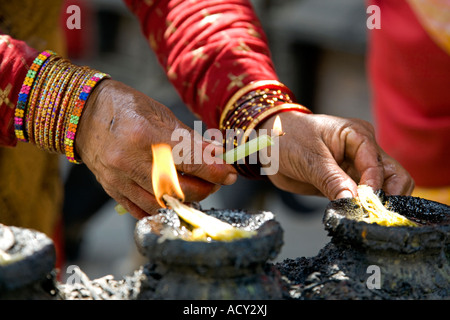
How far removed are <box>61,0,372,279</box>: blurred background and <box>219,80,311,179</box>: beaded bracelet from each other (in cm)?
228

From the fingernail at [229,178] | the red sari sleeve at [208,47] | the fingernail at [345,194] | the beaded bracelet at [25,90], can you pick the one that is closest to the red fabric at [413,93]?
the red sari sleeve at [208,47]

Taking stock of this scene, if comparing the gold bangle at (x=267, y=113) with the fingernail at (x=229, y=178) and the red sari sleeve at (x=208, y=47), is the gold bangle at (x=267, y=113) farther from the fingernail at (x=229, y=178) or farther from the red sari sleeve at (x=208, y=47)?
the fingernail at (x=229, y=178)

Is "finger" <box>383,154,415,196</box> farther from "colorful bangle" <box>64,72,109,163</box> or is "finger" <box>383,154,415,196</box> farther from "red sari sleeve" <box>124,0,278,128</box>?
"colorful bangle" <box>64,72,109,163</box>

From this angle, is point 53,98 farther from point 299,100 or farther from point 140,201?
point 299,100

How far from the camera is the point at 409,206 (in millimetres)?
1166

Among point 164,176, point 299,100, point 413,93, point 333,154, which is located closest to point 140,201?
point 164,176

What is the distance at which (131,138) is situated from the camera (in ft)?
4.46

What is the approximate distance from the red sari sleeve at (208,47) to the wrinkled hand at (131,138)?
1.27ft

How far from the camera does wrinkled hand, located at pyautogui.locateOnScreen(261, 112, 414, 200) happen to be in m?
1.50

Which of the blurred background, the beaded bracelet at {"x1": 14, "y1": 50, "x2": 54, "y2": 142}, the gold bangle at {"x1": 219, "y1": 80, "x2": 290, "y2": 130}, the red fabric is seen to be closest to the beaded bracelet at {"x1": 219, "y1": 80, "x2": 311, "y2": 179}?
the gold bangle at {"x1": 219, "y1": 80, "x2": 290, "y2": 130}

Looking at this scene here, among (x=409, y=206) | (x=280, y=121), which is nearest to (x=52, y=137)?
(x=280, y=121)

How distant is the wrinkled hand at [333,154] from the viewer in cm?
150

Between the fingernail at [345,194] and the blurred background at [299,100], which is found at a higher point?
the fingernail at [345,194]

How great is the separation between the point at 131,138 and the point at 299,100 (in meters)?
3.64
